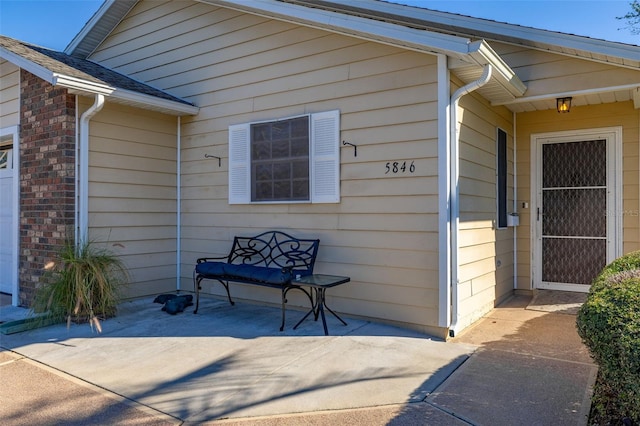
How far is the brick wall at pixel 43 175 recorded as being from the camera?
5.28 meters

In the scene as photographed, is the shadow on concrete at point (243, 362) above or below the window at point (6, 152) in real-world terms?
below

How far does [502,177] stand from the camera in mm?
5973

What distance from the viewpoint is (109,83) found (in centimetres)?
555

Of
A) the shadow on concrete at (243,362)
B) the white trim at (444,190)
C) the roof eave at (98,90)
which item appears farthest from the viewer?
the roof eave at (98,90)

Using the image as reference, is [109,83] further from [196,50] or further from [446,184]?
[446,184]

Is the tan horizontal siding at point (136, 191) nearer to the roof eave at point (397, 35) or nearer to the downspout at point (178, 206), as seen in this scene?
the downspout at point (178, 206)

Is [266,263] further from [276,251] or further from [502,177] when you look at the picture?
[502,177]

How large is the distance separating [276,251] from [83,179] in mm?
2408

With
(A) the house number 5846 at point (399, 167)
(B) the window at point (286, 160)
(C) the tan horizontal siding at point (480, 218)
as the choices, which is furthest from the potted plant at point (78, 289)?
(C) the tan horizontal siding at point (480, 218)

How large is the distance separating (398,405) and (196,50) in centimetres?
540

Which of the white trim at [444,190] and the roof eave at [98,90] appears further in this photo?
the roof eave at [98,90]

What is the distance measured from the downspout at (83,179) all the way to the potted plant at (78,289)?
0.34m

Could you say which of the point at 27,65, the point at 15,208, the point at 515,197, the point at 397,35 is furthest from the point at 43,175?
the point at 515,197

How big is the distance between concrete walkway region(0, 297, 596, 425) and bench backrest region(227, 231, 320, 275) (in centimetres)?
65
